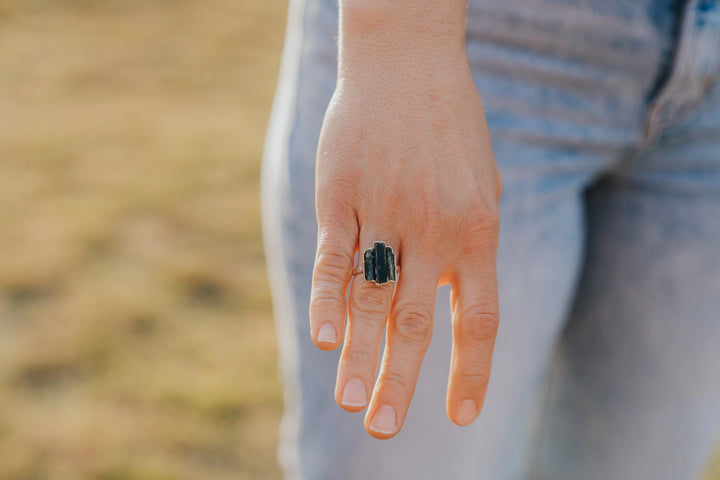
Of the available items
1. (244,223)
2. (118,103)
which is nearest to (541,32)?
(244,223)

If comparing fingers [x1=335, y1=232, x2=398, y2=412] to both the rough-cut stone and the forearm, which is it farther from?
the forearm

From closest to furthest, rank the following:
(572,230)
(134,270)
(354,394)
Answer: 1. (354,394)
2. (572,230)
3. (134,270)

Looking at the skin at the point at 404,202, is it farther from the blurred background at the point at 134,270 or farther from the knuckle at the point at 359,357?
the blurred background at the point at 134,270

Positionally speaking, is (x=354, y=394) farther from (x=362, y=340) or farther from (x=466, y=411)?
(x=466, y=411)

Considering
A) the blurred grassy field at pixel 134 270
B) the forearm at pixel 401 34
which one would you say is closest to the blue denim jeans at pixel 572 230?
the forearm at pixel 401 34

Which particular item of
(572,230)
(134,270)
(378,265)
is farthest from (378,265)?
(134,270)
